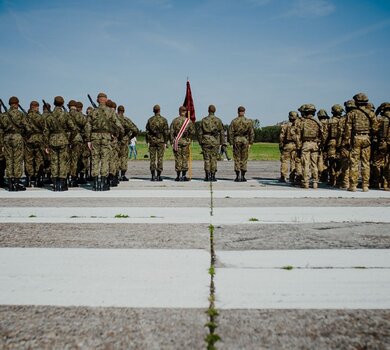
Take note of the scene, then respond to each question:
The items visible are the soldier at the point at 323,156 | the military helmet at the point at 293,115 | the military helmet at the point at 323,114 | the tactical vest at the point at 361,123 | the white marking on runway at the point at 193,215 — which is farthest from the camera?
the military helmet at the point at 293,115

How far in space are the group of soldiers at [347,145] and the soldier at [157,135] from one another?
14.2 ft

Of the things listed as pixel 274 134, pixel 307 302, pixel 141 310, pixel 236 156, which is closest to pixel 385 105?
pixel 236 156

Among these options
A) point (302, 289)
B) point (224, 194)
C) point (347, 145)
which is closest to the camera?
point (302, 289)

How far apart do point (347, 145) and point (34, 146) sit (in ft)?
29.2

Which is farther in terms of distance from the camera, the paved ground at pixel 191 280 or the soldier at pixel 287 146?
the soldier at pixel 287 146

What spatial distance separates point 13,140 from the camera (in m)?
9.58

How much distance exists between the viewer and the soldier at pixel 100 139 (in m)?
9.63

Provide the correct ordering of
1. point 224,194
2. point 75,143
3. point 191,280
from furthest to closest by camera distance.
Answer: point 75,143 < point 224,194 < point 191,280

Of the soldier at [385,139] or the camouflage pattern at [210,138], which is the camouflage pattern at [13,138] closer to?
the camouflage pattern at [210,138]

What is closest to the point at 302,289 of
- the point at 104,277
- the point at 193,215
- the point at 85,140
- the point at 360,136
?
the point at 104,277

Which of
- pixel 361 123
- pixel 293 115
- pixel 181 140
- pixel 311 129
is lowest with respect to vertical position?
pixel 181 140

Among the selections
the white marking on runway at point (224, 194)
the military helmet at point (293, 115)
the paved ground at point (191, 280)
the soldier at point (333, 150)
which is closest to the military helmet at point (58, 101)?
the white marking on runway at point (224, 194)

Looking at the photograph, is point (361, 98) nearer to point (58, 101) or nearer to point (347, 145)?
point (347, 145)

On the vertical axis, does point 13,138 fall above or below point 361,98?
below
